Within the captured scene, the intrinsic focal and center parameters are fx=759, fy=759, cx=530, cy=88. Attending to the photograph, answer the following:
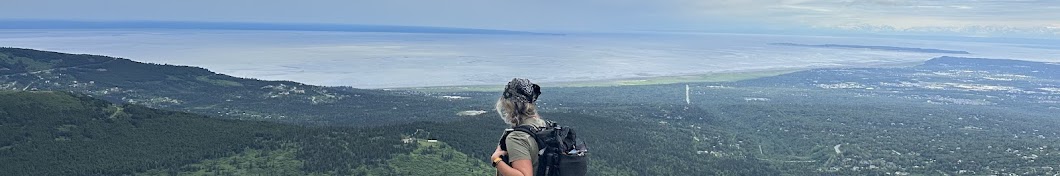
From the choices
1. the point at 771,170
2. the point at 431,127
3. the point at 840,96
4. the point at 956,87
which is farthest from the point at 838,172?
the point at 956,87

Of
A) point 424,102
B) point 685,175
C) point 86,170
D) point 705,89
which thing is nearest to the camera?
point 86,170

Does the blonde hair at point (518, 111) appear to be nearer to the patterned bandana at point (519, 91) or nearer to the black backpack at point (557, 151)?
the patterned bandana at point (519, 91)

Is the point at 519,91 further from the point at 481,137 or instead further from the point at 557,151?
the point at 481,137

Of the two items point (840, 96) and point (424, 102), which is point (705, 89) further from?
point (424, 102)

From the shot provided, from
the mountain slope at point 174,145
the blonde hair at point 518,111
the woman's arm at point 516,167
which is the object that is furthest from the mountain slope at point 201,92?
the woman's arm at point 516,167

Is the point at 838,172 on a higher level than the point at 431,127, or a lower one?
lower

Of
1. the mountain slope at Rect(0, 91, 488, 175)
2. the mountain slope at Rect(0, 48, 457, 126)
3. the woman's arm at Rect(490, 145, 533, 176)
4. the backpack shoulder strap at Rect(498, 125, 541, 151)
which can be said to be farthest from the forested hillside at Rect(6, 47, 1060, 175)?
the woman's arm at Rect(490, 145, 533, 176)
